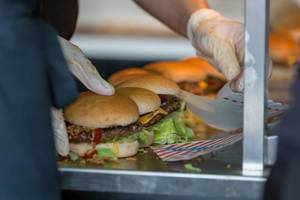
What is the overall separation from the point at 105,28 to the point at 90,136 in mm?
4413

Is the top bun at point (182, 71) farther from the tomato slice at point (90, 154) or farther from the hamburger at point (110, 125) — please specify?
the tomato slice at point (90, 154)

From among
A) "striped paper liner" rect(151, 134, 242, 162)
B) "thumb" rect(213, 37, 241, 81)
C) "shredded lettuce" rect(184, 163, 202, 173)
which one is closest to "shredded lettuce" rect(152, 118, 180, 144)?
"striped paper liner" rect(151, 134, 242, 162)

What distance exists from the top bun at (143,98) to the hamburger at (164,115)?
0.02m

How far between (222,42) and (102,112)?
1.23 ft

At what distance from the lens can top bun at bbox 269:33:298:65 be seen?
446 centimetres

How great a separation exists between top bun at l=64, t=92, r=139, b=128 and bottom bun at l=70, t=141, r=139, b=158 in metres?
0.05

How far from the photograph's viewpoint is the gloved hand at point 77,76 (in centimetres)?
177

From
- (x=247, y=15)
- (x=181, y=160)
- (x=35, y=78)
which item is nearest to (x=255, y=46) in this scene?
(x=247, y=15)

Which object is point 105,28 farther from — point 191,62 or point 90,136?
point 90,136

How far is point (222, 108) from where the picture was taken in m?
2.05

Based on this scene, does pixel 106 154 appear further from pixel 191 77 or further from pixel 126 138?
pixel 191 77

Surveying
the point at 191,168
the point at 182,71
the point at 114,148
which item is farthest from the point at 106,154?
the point at 182,71

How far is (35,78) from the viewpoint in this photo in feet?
4.47

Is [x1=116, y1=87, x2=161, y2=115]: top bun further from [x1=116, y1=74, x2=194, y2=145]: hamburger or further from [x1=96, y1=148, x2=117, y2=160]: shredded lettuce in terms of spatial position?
[x1=96, y1=148, x2=117, y2=160]: shredded lettuce
